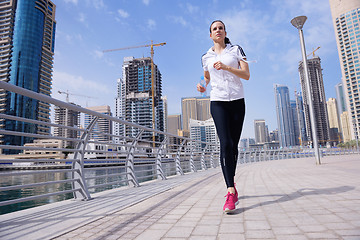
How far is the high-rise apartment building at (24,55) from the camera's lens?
92.1 m

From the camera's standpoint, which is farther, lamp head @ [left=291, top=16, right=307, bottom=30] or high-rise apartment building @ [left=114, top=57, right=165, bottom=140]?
high-rise apartment building @ [left=114, top=57, right=165, bottom=140]

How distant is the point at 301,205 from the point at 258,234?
109 centimetres

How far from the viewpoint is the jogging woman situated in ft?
8.29

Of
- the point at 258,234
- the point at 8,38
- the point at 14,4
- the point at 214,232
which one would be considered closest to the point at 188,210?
the point at 214,232

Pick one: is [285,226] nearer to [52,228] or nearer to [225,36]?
[52,228]

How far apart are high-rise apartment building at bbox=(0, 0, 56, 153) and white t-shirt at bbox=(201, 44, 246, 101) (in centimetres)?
10476

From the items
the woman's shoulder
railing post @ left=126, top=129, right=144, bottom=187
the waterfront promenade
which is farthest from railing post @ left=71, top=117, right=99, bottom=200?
the woman's shoulder

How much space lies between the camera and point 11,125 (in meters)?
90.8

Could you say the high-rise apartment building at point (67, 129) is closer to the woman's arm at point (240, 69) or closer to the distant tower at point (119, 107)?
the woman's arm at point (240, 69)

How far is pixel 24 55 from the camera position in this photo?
96.2m

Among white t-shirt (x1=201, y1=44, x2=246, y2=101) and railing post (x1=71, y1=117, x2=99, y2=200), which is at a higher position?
white t-shirt (x1=201, y1=44, x2=246, y2=101)

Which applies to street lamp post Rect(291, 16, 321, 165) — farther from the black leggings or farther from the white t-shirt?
the black leggings

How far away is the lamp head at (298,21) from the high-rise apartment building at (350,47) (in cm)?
11318

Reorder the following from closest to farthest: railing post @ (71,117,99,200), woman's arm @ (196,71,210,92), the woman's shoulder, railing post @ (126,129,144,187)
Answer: the woman's shoulder → woman's arm @ (196,71,210,92) → railing post @ (71,117,99,200) → railing post @ (126,129,144,187)
